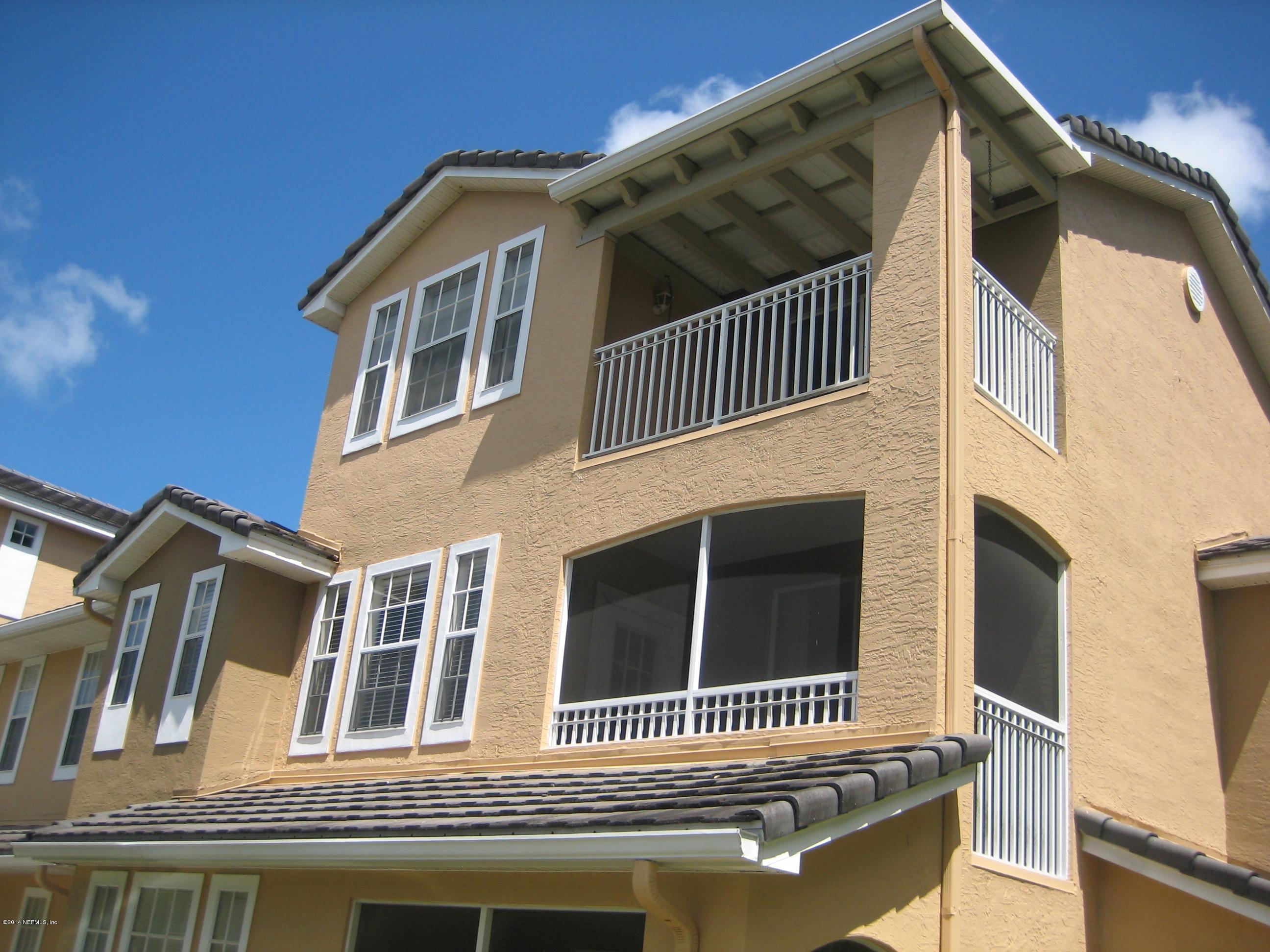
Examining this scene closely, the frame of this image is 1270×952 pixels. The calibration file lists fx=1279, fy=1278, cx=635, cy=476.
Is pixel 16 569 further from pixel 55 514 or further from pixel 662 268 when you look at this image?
pixel 662 268

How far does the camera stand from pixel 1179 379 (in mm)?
12562

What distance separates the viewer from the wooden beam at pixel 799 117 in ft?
35.2

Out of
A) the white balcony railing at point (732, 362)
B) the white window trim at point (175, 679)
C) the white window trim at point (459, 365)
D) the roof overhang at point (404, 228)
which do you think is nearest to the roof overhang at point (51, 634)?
the white window trim at point (175, 679)

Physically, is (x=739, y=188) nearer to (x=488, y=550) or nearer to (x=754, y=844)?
(x=488, y=550)

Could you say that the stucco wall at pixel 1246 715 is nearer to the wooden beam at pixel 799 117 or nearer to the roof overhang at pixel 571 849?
the roof overhang at pixel 571 849

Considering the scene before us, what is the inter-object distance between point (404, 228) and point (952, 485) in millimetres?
8602

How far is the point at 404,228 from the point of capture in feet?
50.0

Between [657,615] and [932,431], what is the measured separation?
4244 mm

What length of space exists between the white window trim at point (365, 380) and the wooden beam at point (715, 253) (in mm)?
3654

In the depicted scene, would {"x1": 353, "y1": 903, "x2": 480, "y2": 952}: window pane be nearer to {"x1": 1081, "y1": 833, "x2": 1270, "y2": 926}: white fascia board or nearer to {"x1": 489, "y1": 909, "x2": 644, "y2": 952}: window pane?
{"x1": 489, "y1": 909, "x2": 644, "y2": 952}: window pane

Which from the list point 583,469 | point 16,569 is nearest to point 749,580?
point 583,469

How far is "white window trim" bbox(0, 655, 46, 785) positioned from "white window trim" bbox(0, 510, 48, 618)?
332 centimetres

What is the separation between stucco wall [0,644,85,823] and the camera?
17.6 metres

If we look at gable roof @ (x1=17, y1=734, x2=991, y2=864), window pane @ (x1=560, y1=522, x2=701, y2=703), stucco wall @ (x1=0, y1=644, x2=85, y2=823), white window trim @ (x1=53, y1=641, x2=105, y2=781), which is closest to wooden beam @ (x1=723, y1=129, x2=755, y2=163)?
window pane @ (x1=560, y1=522, x2=701, y2=703)
